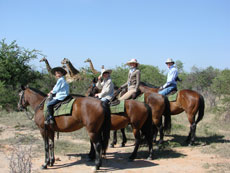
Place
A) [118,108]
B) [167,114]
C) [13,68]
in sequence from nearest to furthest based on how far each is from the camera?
[118,108] < [167,114] < [13,68]

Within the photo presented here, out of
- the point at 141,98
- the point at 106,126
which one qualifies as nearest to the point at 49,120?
the point at 106,126

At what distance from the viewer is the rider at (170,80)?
870 cm

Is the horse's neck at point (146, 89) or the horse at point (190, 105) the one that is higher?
the horse's neck at point (146, 89)

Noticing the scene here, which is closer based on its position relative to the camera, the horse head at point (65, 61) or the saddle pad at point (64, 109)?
the saddle pad at point (64, 109)

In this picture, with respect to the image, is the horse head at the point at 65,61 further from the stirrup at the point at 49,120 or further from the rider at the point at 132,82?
the stirrup at the point at 49,120

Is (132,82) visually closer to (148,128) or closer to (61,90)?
(148,128)

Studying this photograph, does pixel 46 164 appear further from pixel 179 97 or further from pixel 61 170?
pixel 179 97

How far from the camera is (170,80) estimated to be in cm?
870

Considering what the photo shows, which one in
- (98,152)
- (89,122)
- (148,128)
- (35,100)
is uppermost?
(35,100)

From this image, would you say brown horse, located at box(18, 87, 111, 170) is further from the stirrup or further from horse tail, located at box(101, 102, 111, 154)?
the stirrup

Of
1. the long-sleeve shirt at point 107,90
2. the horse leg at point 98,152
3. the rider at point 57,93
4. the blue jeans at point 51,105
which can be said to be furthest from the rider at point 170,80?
the blue jeans at point 51,105

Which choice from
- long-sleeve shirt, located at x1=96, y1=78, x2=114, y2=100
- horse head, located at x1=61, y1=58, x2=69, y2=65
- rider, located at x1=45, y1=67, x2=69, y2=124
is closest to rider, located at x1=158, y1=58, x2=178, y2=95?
long-sleeve shirt, located at x1=96, y1=78, x2=114, y2=100

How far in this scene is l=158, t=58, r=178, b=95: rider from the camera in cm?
870

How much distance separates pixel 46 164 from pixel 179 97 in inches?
194
